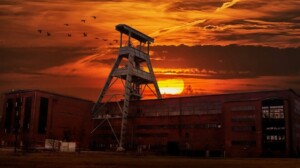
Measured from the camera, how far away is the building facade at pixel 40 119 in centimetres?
9188

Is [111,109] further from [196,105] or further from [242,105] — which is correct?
[242,105]

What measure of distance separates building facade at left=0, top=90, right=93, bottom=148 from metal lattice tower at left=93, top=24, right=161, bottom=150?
7780 millimetres

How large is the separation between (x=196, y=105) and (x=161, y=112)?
943 centimetres

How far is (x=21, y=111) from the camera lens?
9438 centimetres

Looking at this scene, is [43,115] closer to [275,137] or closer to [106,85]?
[106,85]

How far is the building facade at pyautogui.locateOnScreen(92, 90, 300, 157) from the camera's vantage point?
251ft

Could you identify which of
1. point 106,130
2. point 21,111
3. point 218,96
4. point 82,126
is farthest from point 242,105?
point 21,111

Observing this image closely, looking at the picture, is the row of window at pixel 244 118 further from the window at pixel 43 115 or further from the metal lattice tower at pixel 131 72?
the window at pixel 43 115

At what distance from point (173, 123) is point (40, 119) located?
32.6 meters

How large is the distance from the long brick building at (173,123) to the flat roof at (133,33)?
18.6 metres

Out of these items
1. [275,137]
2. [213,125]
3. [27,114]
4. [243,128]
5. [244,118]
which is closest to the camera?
[275,137]

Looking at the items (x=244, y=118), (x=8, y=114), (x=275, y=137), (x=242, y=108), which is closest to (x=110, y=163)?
(x=244, y=118)

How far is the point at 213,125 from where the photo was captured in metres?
84.7

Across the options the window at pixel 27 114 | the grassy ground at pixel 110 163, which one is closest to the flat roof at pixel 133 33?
the window at pixel 27 114
